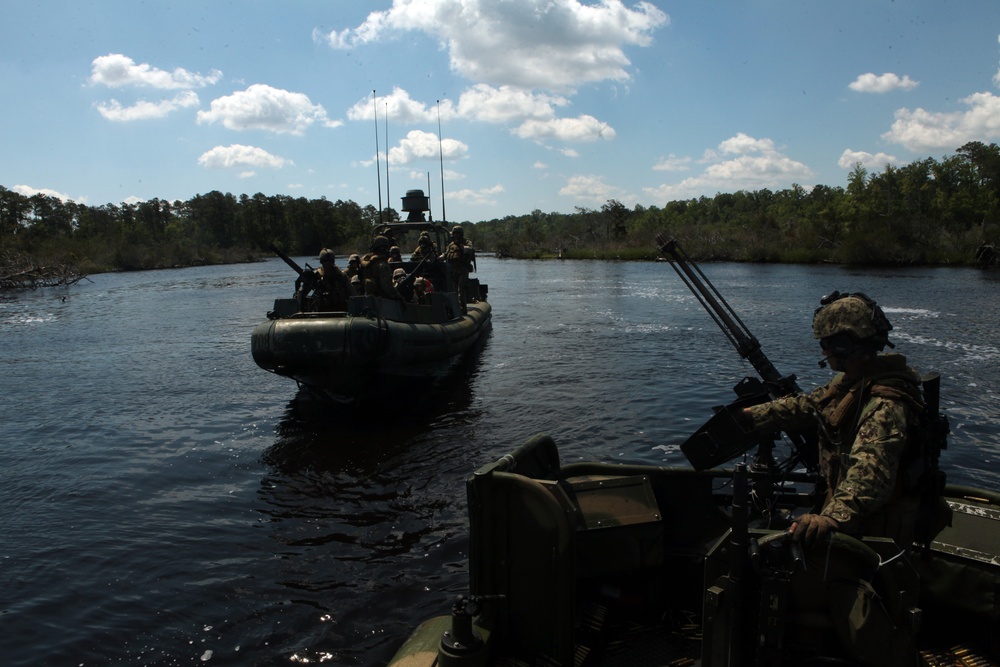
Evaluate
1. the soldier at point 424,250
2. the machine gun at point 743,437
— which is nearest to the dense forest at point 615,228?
the soldier at point 424,250

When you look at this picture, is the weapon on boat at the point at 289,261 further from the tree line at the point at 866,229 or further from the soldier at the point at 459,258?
the tree line at the point at 866,229

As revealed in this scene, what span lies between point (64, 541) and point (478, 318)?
36.5 ft

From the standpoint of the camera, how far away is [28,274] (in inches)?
1773

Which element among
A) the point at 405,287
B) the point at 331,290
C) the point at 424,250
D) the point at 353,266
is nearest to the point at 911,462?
the point at 331,290

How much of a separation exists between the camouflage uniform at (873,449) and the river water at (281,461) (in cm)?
357

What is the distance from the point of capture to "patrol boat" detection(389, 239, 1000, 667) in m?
2.89

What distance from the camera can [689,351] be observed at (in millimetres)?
17344

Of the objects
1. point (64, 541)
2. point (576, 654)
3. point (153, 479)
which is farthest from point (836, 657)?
point (153, 479)

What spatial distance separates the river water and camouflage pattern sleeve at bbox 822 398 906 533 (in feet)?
11.8

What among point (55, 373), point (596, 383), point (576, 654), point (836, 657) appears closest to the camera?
point (836, 657)

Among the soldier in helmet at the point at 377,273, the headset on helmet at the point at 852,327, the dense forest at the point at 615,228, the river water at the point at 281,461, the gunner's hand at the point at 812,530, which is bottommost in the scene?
the river water at the point at 281,461

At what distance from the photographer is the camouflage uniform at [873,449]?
3057 millimetres

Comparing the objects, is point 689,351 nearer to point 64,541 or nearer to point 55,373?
point 64,541

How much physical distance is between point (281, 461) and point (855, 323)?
7.88 meters
